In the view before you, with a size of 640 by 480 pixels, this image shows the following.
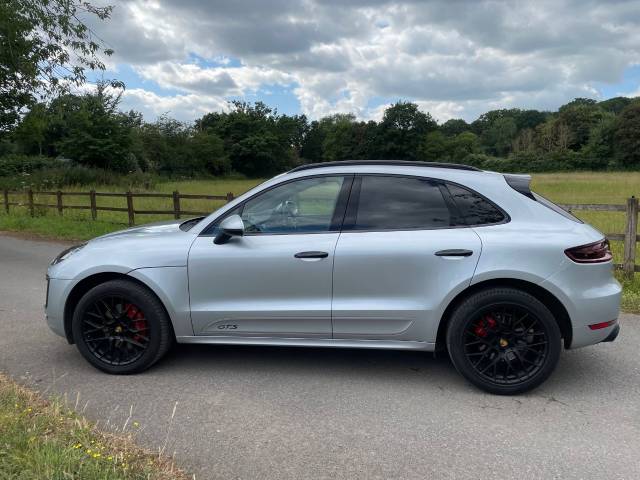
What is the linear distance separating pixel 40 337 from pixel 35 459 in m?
2.85

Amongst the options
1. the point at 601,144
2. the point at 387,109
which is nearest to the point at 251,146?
the point at 387,109

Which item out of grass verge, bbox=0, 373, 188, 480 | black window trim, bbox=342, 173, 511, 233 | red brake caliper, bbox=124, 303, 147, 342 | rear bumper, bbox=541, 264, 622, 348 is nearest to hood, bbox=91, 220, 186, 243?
red brake caliper, bbox=124, 303, 147, 342

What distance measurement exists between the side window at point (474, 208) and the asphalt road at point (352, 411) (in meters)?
1.27

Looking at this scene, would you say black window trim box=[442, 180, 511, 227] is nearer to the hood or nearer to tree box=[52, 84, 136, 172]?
the hood

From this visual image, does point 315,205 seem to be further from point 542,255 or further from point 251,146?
point 251,146

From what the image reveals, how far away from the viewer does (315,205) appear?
4090 mm

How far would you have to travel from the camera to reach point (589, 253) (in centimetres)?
369

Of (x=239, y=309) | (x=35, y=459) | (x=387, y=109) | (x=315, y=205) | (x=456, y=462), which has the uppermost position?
(x=387, y=109)

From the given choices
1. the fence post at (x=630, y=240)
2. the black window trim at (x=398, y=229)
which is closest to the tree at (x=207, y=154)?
the fence post at (x=630, y=240)

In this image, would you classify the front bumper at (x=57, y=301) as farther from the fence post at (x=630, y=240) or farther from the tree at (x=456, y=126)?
the tree at (x=456, y=126)

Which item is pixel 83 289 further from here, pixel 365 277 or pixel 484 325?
pixel 484 325

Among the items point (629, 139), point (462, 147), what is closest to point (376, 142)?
point (462, 147)

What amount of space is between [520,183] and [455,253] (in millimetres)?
841

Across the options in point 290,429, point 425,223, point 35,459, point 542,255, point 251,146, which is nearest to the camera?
point 35,459
